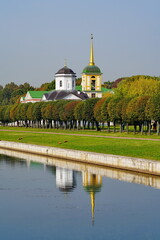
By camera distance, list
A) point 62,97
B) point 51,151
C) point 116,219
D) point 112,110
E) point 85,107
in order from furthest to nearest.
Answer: point 62,97
point 85,107
point 112,110
point 51,151
point 116,219

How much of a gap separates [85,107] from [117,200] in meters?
60.4

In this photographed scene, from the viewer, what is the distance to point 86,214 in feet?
87.5

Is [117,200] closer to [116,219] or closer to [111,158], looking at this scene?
[116,219]

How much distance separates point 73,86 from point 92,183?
122 metres

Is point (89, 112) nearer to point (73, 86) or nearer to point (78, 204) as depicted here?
point (78, 204)

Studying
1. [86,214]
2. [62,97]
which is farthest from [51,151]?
[62,97]

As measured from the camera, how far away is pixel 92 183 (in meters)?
35.4

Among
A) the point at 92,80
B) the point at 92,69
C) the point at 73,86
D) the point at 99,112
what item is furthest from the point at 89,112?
the point at 92,80

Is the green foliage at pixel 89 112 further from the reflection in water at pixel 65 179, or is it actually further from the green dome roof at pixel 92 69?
the green dome roof at pixel 92 69

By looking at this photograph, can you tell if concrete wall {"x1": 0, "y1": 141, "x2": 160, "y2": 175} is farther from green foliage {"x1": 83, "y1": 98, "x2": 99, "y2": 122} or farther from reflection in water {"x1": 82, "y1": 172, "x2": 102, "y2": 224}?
green foliage {"x1": 83, "y1": 98, "x2": 99, "y2": 122}

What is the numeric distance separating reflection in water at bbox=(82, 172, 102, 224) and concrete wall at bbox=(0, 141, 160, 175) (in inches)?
85.2

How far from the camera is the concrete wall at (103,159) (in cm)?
3612

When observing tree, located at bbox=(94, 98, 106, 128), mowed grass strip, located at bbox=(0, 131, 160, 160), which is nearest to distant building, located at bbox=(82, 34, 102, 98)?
tree, located at bbox=(94, 98, 106, 128)

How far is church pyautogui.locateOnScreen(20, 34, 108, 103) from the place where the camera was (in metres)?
148
